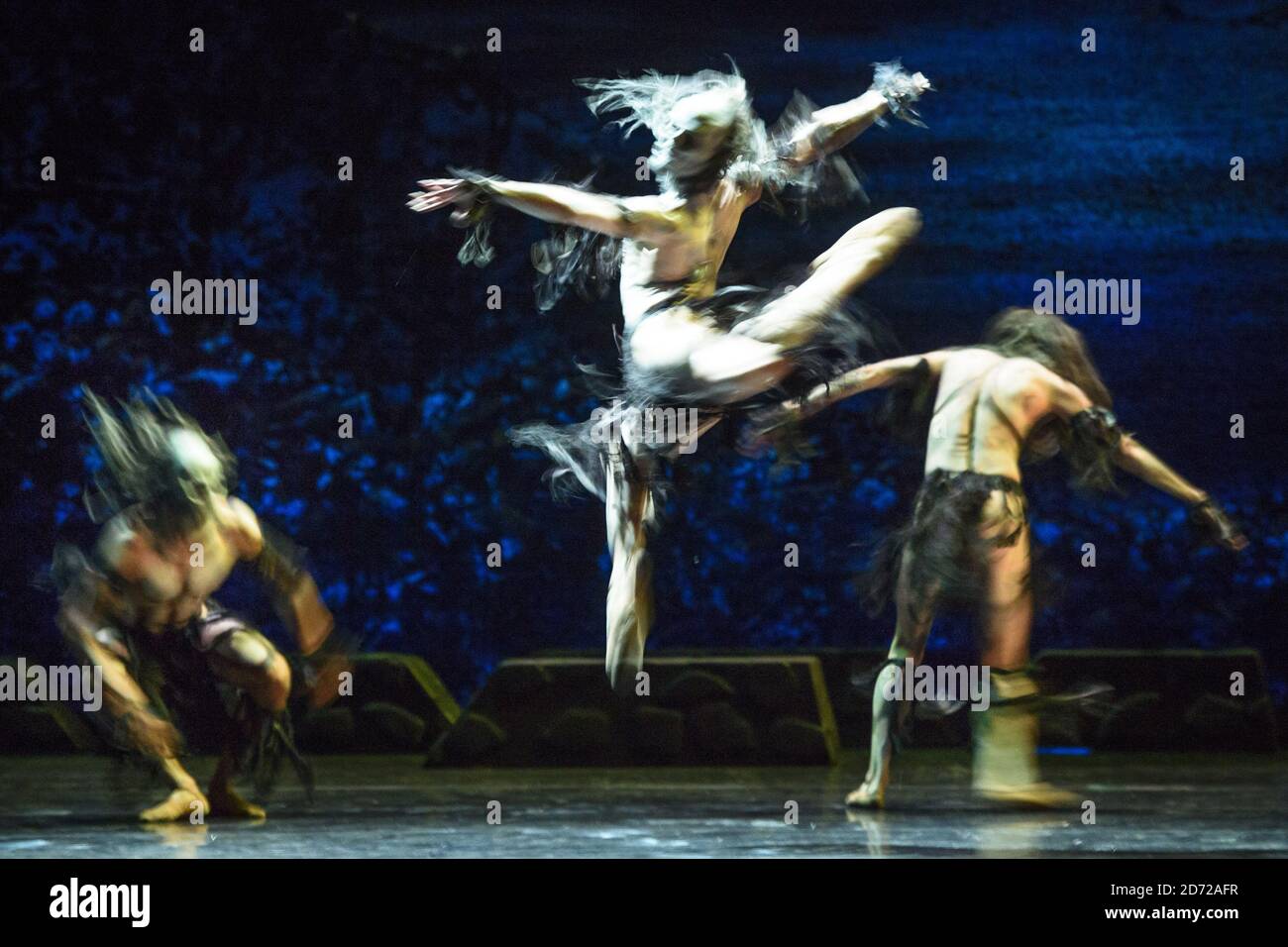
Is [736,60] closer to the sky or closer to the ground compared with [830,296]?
closer to the sky

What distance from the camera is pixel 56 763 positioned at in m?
6.41

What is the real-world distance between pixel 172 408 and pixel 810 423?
1975 millimetres

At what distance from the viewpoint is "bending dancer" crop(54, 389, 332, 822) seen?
17.3 feet

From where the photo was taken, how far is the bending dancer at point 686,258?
4.68 metres

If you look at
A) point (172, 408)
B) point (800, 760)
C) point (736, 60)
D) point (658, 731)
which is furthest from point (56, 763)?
point (736, 60)

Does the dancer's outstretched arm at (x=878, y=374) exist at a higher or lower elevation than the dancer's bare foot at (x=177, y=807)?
higher

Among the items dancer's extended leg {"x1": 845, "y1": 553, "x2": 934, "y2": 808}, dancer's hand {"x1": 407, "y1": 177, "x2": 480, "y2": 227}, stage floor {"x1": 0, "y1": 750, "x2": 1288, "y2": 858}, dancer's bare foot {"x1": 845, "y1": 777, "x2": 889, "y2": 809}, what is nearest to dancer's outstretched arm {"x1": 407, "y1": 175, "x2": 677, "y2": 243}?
dancer's hand {"x1": 407, "y1": 177, "x2": 480, "y2": 227}

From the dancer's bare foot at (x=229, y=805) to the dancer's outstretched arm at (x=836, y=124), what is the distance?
2.20m

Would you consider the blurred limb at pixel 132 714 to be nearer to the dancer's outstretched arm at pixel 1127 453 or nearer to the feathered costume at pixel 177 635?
the feathered costume at pixel 177 635

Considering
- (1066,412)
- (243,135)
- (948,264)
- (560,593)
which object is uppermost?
(243,135)

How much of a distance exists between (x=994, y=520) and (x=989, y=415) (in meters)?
0.28

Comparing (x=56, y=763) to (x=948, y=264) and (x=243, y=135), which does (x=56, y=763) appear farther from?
(x=948, y=264)

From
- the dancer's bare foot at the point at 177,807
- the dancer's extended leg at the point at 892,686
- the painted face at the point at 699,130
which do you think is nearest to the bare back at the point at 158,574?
the dancer's bare foot at the point at 177,807
